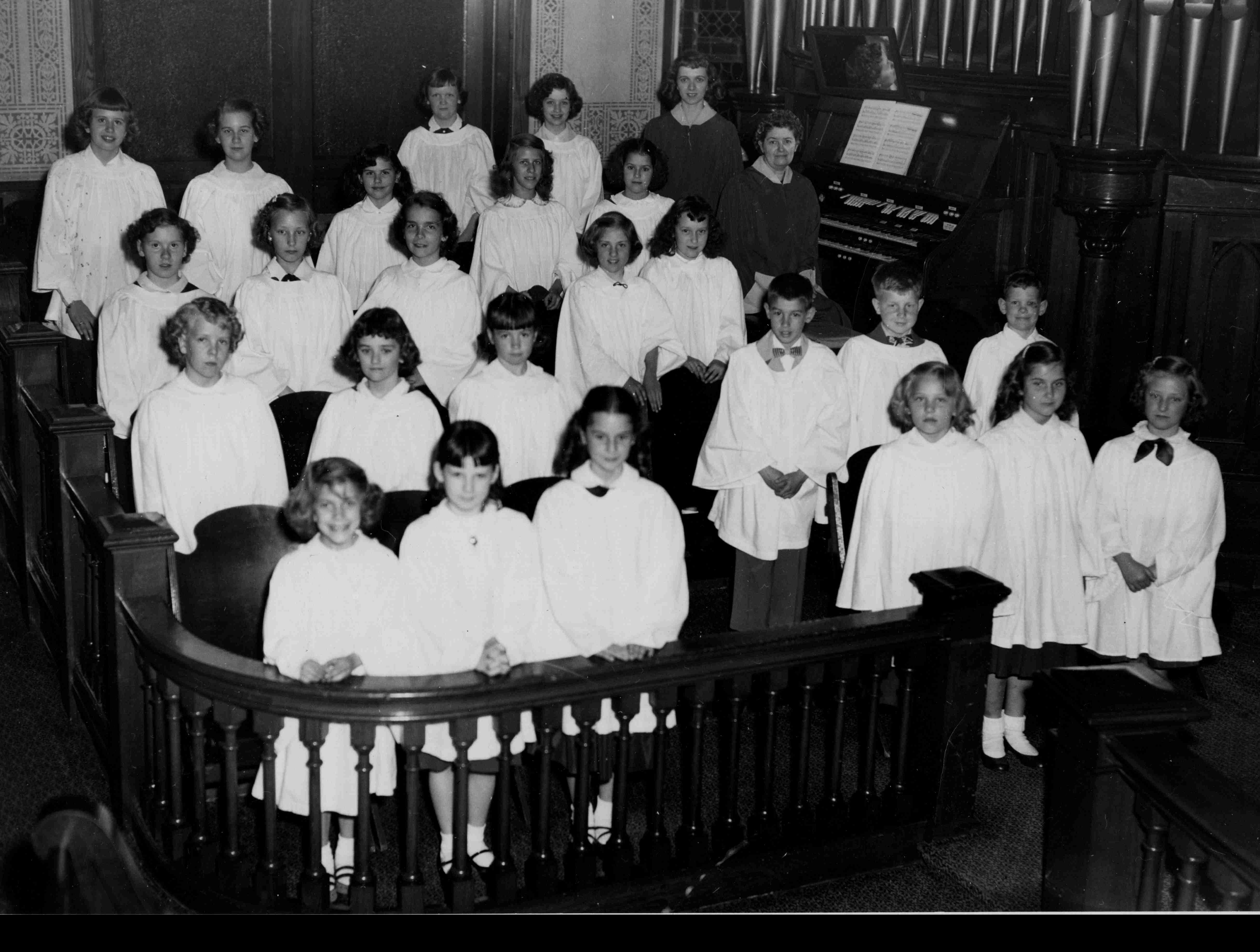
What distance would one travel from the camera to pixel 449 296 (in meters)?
7.02

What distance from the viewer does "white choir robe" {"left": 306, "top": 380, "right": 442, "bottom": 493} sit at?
5.51 m

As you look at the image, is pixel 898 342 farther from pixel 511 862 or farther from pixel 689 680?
pixel 511 862

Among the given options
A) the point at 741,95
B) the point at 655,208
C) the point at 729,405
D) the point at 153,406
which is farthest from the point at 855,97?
the point at 153,406

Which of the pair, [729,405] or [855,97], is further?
[855,97]

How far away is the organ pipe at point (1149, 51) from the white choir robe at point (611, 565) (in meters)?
4.03

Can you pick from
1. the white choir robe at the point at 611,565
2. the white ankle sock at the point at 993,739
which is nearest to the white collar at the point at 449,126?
the white choir robe at the point at 611,565

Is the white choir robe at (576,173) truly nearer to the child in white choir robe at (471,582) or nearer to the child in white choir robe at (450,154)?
the child in white choir robe at (450,154)

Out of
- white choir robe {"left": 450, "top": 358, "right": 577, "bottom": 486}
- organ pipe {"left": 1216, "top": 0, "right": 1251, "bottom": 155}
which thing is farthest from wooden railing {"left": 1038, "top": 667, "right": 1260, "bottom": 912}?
organ pipe {"left": 1216, "top": 0, "right": 1251, "bottom": 155}

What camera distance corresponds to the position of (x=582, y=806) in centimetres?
422

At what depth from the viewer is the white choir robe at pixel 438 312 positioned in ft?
23.0

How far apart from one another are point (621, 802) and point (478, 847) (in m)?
0.48

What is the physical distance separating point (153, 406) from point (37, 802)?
4.51 ft

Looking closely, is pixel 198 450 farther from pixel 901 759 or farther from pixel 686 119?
pixel 686 119

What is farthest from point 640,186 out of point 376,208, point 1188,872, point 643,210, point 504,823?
point 1188,872
